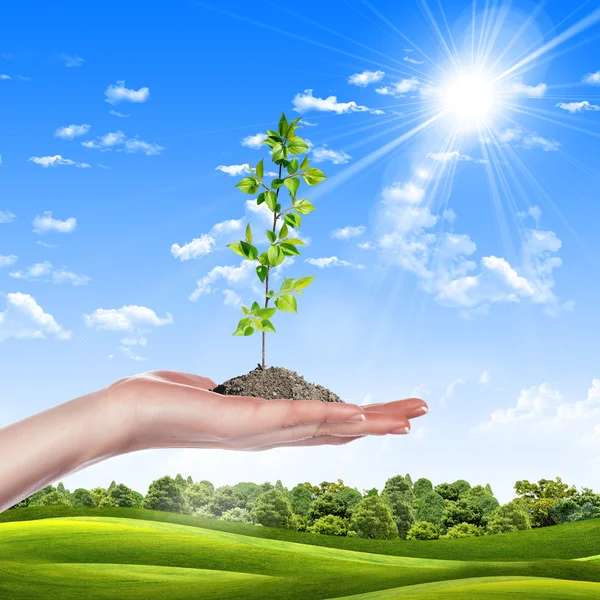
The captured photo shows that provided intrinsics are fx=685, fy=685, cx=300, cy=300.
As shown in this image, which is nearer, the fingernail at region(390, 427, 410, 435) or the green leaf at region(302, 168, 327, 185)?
the fingernail at region(390, 427, 410, 435)

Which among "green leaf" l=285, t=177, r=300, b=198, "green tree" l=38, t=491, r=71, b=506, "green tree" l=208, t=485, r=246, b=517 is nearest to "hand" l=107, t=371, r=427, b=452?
"green leaf" l=285, t=177, r=300, b=198

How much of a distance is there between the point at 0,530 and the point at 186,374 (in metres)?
12.8

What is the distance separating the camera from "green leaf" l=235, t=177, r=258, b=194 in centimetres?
587

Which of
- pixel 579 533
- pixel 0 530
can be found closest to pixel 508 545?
pixel 579 533

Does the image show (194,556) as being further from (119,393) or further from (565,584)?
(119,393)

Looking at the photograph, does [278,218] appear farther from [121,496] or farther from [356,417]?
[121,496]

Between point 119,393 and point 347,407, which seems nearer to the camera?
point 119,393

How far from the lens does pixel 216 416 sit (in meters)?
4.65

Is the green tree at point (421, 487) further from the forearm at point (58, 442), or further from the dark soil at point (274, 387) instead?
the forearm at point (58, 442)

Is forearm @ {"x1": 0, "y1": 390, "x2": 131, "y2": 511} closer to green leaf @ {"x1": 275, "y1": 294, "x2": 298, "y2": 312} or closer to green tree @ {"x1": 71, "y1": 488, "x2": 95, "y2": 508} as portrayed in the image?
green leaf @ {"x1": 275, "y1": 294, "x2": 298, "y2": 312}

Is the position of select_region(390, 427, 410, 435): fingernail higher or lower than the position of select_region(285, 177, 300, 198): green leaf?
lower

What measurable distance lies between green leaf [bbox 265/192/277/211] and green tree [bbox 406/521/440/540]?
A: 54.9 feet

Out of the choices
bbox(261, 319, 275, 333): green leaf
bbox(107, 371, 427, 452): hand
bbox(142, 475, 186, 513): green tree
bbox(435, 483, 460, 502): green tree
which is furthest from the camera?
bbox(435, 483, 460, 502): green tree

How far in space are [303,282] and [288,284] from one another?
131 millimetres
